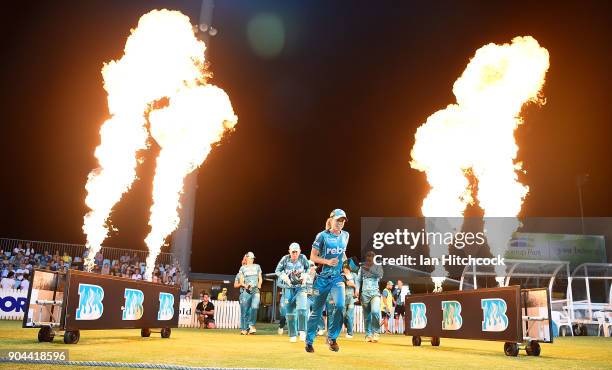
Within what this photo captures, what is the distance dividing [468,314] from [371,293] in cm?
364

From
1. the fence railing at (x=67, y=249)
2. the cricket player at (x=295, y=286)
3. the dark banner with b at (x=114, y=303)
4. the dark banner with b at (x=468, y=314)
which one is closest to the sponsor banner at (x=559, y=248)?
the dark banner with b at (x=468, y=314)

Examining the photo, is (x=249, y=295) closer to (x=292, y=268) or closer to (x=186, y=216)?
(x=292, y=268)

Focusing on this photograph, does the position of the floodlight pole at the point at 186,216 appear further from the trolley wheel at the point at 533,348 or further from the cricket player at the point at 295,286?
the trolley wheel at the point at 533,348

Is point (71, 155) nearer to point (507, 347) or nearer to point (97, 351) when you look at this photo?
point (97, 351)

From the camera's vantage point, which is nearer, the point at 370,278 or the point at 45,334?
the point at 45,334

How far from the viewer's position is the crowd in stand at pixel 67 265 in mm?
24688

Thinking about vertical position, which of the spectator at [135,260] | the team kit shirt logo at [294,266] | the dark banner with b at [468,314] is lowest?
the dark banner with b at [468,314]

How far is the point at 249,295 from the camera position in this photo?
53.3 feet

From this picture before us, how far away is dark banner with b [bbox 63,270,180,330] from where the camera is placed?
9.20m

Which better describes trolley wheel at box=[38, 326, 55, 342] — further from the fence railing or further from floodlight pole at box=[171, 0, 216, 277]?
floodlight pole at box=[171, 0, 216, 277]

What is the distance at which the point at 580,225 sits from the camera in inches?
1487

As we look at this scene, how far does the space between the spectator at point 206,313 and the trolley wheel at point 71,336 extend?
12.5 meters

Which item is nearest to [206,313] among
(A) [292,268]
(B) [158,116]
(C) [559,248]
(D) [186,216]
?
(A) [292,268]

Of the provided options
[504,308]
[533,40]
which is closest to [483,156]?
[533,40]
